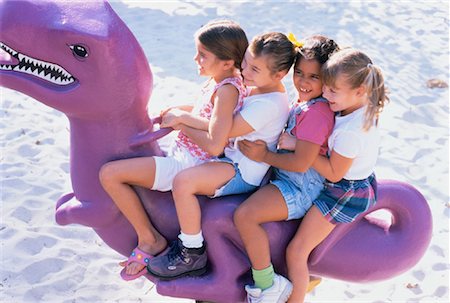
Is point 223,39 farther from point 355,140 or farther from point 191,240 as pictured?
point 191,240

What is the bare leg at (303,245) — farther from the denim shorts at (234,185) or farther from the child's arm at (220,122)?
the child's arm at (220,122)

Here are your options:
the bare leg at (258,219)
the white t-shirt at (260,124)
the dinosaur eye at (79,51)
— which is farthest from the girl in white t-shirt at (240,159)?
the dinosaur eye at (79,51)

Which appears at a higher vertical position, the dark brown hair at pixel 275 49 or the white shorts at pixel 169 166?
the dark brown hair at pixel 275 49

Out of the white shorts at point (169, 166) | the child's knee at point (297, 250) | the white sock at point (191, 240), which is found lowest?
the child's knee at point (297, 250)

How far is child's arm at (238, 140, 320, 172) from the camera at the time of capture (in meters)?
2.21

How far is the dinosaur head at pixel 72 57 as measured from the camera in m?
2.25

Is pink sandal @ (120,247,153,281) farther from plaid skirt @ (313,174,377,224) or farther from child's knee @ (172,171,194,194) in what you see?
plaid skirt @ (313,174,377,224)

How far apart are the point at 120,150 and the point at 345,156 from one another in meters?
0.88

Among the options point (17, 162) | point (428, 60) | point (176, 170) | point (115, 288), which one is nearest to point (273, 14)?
point (428, 60)

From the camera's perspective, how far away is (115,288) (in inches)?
132

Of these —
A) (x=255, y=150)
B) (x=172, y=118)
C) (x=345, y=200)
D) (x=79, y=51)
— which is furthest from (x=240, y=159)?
(x=79, y=51)

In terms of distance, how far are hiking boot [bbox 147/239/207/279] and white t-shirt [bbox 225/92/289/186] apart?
34 centimetres

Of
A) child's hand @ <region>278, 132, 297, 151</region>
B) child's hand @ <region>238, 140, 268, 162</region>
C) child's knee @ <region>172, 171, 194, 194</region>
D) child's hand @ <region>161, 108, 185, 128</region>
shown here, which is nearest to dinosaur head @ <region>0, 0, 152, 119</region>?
child's hand @ <region>161, 108, 185, 128</region>

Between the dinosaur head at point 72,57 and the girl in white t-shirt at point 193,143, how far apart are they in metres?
0.22
